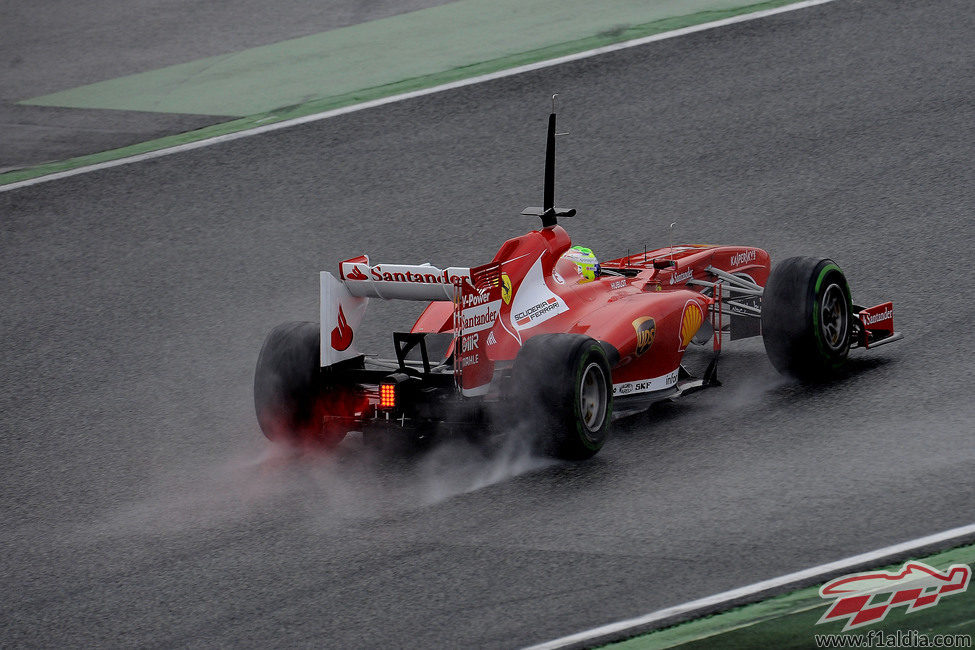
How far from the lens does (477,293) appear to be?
917 cm

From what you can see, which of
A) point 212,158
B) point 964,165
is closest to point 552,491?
point 964,165

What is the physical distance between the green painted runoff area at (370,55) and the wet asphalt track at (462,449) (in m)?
0.98

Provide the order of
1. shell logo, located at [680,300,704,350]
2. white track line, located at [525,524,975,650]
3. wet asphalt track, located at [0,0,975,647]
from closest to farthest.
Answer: white track line, located at [525,524,975,650] < wet asphalt track, located at [0,0,975,647] < shell logo, located at [680,300,704,350]

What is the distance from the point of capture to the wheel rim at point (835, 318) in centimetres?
1020

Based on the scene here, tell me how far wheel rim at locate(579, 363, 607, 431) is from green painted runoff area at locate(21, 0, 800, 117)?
8.54 m

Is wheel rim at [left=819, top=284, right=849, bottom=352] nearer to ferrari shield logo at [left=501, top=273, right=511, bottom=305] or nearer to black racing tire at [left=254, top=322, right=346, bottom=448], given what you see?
ferrari shield logo at [left=501, top=273, right=511, bottom=305]

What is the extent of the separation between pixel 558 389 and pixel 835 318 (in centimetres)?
254

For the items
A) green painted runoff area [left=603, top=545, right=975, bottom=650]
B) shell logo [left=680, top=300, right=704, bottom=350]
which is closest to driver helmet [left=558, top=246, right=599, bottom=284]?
shell logo [left=680, top=300, right=704, bottom=350]

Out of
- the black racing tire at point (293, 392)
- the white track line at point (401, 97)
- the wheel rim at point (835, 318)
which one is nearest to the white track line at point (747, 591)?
the wheel rim at point (835, 318)

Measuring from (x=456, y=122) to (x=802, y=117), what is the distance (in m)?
3.49

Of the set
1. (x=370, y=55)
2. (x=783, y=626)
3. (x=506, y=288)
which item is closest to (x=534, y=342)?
(x=506, y=288)

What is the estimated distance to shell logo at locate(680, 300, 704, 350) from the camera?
1006 cm

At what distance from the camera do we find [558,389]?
870cm

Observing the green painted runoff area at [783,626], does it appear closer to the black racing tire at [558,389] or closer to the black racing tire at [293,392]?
the black racing tire at [558,389]
